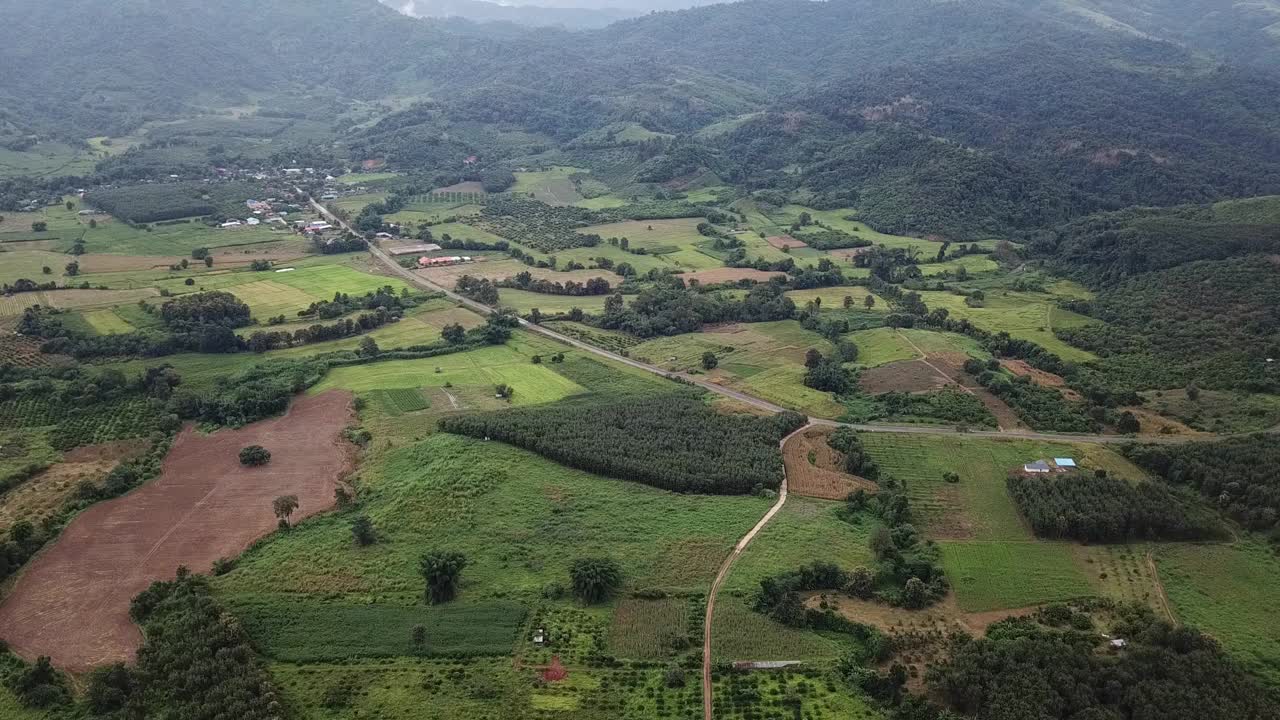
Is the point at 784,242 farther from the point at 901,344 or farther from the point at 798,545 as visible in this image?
the point at 798,545

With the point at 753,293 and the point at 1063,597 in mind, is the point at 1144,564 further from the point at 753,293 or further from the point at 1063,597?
the point at 753,293

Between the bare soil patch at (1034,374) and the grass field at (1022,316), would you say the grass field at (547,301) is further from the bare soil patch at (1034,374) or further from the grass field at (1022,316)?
the bare soil patch at (1034,374)

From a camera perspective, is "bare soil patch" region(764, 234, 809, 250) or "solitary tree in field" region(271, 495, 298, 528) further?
"bare soil patch" region(764, 234, 809, 250)

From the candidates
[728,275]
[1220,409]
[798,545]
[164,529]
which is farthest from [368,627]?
[728,275]

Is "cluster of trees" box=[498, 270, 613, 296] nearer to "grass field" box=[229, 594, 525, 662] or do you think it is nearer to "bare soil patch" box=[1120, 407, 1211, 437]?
"bare soil patch" box=[1120, 407, 1211, 437]

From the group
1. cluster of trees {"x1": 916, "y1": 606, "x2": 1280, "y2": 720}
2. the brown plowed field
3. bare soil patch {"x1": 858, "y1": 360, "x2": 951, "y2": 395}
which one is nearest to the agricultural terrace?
bare soil patch {"x1": 858, "y1": 360, "x2": 951, "y2": 395}

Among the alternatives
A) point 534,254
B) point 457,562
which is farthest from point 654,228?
point 457,562
